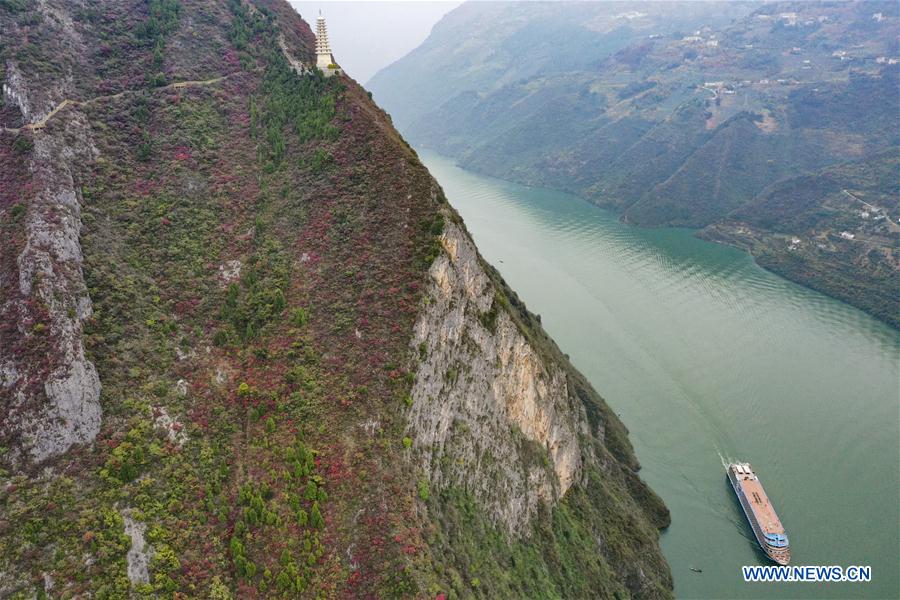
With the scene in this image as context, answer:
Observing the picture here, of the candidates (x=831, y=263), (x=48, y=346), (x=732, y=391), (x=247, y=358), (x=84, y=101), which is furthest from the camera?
(x=831, y=263)

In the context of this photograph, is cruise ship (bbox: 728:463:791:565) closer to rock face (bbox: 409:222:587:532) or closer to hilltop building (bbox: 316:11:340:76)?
rock face (bbox: 409:222:587:532)

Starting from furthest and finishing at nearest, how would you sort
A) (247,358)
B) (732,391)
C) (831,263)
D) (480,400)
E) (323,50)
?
(831,263), (732,391), (323,50), (480,400), (247,358)

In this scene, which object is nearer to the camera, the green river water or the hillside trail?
the hillside trail

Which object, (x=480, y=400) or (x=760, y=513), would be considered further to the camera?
(x=760, y=513)

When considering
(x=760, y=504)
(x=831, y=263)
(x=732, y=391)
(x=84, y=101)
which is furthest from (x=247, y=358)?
(x=831, y=263)

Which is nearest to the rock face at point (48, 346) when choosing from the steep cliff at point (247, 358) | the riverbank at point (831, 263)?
the steep cliff at point (247, 358)

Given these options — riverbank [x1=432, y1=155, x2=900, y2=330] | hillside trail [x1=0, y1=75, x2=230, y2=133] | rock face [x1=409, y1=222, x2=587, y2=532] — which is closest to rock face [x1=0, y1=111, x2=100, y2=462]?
hillside trail [x1=0, y1=75, x2=230, y2=133]

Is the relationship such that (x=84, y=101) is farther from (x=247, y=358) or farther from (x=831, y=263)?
(x=831, y=263)

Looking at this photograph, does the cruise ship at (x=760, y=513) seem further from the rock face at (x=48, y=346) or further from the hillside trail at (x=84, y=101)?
the hillside trail at (x=84, y=101)
